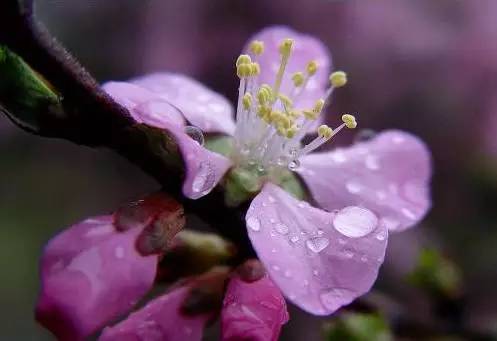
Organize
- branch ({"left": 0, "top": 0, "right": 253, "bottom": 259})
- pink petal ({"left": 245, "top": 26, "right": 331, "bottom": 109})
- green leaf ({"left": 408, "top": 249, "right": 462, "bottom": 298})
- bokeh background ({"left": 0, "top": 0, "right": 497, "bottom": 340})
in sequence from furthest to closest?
bokeh background ({"left": 0, "top": 0, "right": 497, "bottom": 340}), green leaf ({"left": 408, "top": 249, "right": 462, "bottom": 298}), pink petal ({"left": 245, "top": 26, "right": 331, "bottom": 109}), branch ({"left": 0, "top": 0, "right": 253, "bottom": 259})

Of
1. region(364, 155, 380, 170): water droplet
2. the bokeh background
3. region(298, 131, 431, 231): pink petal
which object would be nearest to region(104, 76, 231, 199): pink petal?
region(298, 131, 431, 231): pink petal

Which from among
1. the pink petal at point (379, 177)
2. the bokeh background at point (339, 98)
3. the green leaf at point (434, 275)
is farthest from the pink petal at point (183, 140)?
the bokeh background at point (339, 98)

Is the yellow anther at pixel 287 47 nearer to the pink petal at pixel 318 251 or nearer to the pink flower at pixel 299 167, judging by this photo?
the pink flower at pixel 299 167

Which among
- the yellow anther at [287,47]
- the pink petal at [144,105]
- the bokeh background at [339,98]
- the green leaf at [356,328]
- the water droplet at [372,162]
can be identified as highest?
the pink petal at [144,105]

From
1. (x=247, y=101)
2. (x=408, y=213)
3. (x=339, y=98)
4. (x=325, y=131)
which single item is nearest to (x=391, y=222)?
(x=408, y=213)

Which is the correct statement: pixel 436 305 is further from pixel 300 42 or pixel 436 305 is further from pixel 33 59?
pixel 33 59

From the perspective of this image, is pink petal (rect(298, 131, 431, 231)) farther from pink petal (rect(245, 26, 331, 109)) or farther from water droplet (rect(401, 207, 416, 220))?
pink petal (rect(245, 26, 331, 109))

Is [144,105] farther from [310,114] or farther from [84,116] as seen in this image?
[310,114]
